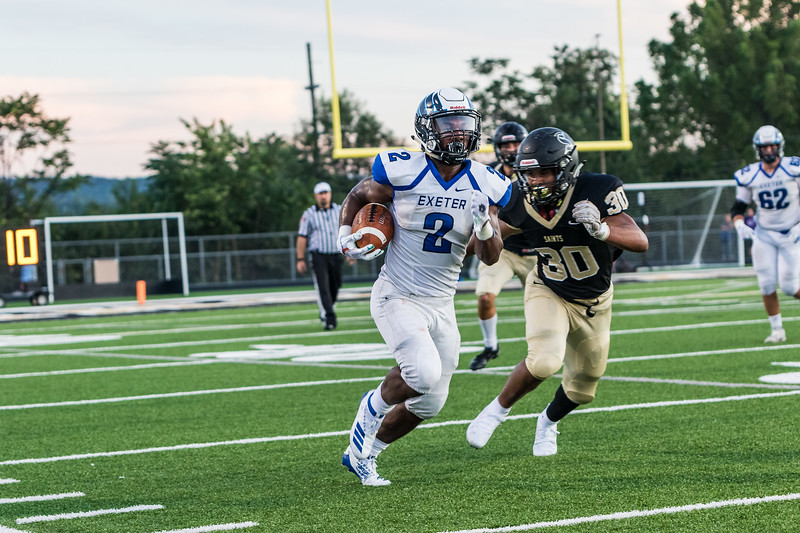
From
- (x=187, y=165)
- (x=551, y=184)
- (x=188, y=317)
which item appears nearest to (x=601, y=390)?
(x=551, y=184)

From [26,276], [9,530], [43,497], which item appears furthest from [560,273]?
[26,276]

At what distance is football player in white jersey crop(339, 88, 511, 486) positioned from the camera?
4.86m

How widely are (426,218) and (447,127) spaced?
424mm

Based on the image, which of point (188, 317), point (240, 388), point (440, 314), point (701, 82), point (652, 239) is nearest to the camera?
point (440, 314)

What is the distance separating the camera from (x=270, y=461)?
5.38 metres

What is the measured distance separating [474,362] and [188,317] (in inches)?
390

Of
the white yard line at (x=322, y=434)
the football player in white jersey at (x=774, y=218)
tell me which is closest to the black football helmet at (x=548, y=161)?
the white yard line at (x=322, y=434)

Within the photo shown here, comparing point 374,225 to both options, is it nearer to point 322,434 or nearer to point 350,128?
point 322,434

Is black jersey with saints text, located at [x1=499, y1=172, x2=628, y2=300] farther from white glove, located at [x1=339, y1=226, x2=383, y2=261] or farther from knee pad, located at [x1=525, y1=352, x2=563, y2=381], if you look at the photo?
white glove, located at [x1=339, y1=226, x2=383, y2=261]

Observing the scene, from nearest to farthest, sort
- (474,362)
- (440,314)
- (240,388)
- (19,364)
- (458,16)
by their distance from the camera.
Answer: (440,314)
(240,388)
(474,362)
(19,364)
(458,16)

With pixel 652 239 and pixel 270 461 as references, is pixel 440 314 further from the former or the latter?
pixel 652 239

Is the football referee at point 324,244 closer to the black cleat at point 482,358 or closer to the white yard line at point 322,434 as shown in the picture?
the black cleat at point 482,358

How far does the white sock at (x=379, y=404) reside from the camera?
4883 mm

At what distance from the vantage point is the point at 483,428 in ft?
17.4
